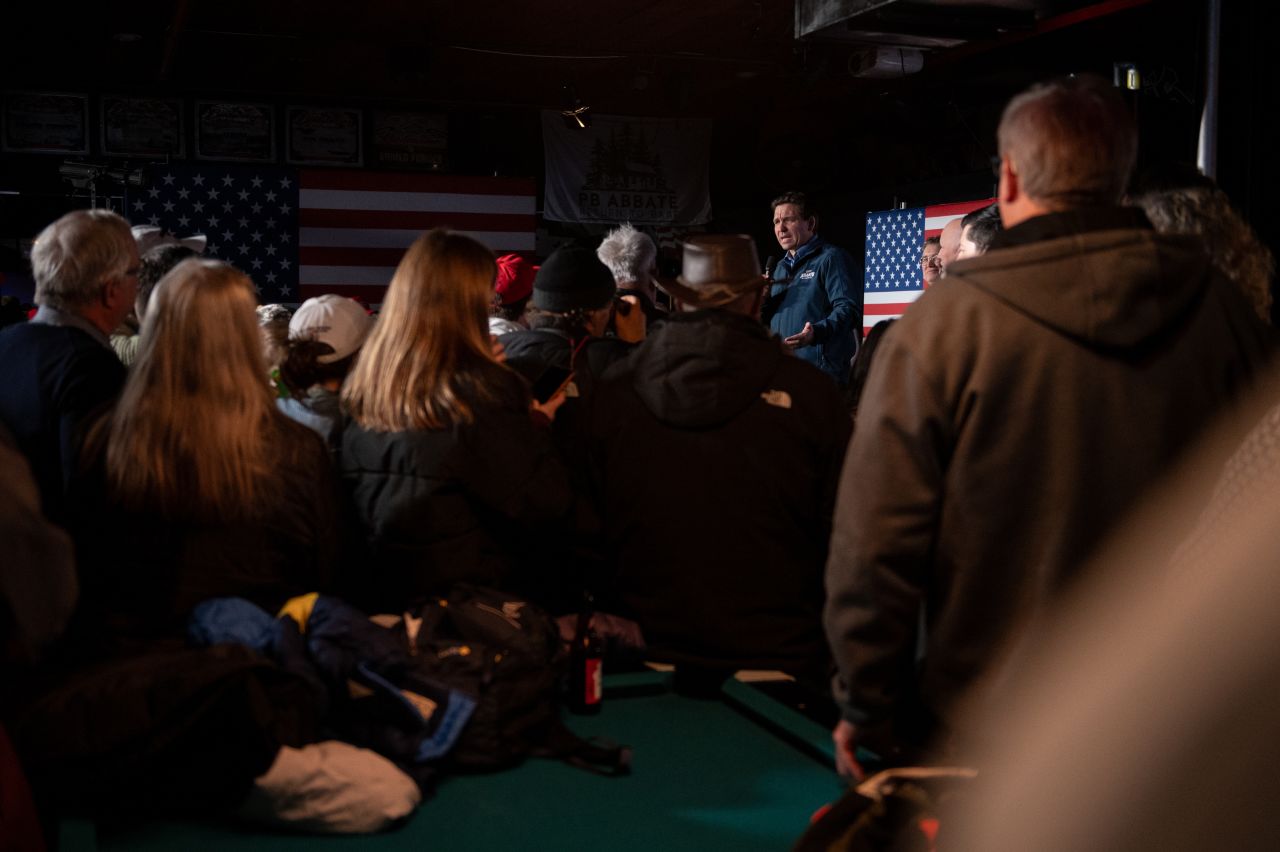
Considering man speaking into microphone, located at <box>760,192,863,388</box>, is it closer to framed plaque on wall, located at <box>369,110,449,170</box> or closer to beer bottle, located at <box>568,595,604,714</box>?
beer bottle, located at <box>568,595,604,714</box>

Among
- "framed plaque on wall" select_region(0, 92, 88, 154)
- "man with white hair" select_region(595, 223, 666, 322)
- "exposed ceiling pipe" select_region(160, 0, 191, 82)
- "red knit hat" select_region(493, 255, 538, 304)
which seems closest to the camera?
"man with white hair" select_region(595, 223, 666, 322)

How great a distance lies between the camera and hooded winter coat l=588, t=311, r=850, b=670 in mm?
2812

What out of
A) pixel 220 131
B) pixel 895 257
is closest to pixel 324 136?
pixel 220 131

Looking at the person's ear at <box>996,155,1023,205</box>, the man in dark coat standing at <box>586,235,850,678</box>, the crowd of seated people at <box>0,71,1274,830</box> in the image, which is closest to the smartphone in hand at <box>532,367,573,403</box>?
the crowd of seated people at <box>0,71,1274,830</box>

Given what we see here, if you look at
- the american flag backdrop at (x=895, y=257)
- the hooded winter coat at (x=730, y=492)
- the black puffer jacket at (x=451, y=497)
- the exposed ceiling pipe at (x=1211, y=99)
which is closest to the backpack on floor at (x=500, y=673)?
the black puffer jacket at (x=451, y=497)

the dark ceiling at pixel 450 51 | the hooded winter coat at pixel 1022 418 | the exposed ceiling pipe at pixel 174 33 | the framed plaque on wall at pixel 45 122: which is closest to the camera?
the hooded winter coat at pixel 1022 418

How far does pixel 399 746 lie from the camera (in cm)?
223

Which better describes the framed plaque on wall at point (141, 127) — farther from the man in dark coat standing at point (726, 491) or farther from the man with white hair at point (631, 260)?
the man in dark coat standing at point (726, 491)

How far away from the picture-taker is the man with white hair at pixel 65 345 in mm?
2645

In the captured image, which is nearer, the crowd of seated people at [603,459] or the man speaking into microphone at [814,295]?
the crowd of seated people at [603,459]

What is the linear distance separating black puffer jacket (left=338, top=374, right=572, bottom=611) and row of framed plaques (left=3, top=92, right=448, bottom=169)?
881 cm

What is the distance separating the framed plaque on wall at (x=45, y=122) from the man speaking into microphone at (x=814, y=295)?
7.04m

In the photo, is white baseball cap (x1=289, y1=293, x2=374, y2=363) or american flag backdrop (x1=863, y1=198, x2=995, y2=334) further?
american flag backdrop (x1=863, y1=198, x2=995, y2=334)

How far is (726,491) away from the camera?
2.80 metres
